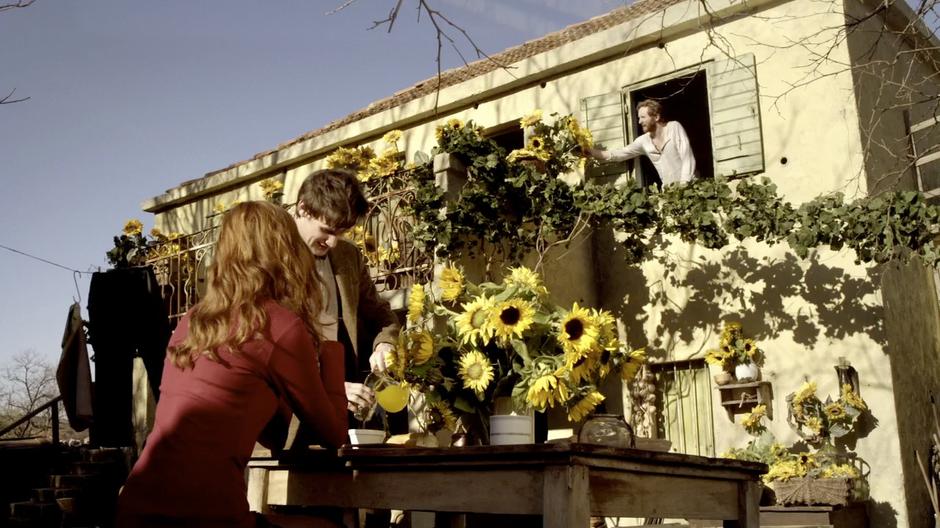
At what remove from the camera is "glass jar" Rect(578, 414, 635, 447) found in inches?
111

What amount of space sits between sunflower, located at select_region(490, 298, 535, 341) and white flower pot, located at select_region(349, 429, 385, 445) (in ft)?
1.75

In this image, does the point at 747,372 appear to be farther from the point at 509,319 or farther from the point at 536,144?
the point at 509,319

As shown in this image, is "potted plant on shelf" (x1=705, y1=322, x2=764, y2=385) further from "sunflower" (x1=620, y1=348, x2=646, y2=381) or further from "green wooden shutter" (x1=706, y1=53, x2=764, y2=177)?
"sunflower" (x1=620, y1=348, x2=646, y2=381)

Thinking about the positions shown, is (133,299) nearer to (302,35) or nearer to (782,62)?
(302,35)

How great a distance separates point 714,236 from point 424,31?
3.66 meters

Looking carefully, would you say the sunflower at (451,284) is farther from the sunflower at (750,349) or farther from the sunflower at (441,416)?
the sunflower at (750,349)

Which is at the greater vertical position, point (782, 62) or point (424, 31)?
point (782, 62)

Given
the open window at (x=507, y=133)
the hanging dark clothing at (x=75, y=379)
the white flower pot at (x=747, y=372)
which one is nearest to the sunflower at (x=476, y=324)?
the white flower pot at (x=747, y=372)

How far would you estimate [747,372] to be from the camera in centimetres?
721

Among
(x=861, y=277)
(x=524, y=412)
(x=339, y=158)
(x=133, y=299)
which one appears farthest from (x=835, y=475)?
(x=133, y=299)

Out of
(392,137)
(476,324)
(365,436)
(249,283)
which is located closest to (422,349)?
(476,324)

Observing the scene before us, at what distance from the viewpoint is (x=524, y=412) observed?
298cm

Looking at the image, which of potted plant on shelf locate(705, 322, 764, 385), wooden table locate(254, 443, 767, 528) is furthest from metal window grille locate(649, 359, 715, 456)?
wooden table locate(254, 443, 767, 528)

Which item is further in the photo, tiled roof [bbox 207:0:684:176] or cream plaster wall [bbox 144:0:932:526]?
tiled roof [bbox 207:0:684:176]
